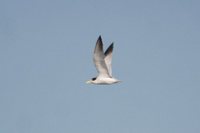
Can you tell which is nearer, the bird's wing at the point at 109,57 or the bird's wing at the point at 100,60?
the bird's wing at the point at 100,60

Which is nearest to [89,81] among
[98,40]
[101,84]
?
[101,84]

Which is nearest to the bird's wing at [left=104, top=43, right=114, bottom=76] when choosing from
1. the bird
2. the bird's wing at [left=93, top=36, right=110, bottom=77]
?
the bird

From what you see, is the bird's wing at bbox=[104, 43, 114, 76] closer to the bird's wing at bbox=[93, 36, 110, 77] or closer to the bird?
the bird

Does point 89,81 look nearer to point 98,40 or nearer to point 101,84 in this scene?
point 101,84

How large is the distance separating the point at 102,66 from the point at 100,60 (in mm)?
1051

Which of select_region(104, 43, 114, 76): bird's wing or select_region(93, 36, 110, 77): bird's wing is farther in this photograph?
select_region(104, 43, 114, 76): bird's wing

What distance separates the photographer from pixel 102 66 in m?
58.4

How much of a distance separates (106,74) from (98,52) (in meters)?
3.19

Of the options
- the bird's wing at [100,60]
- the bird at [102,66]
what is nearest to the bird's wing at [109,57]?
the bird at [102,66]

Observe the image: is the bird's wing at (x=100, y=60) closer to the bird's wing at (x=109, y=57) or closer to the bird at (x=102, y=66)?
the bird at (x=102, y=66)

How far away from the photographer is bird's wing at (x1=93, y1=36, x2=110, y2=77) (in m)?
56.2

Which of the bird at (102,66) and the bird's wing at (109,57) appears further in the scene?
the bird's wing at (109,57)

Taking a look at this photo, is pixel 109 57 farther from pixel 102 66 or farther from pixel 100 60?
pixel 100 60

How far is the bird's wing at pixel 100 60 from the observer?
184 feet
